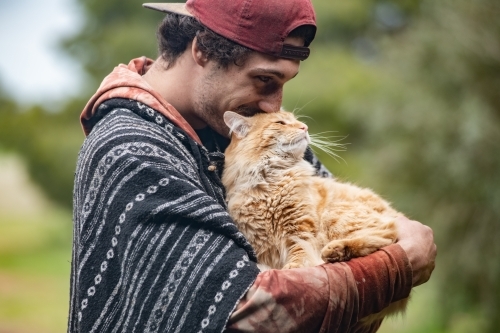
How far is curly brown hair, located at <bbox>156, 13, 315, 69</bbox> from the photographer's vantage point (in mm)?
2287

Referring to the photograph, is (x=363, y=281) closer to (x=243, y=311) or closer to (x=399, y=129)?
(x=243, y=311)

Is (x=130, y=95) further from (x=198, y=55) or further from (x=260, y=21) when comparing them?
(x=260, y=21)

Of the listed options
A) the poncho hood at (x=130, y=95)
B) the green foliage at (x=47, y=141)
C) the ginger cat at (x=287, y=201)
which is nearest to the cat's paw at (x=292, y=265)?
the ginger cat at (x=287, y=201)

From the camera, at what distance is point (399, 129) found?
7586 millimetres

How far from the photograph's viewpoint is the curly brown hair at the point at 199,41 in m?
2.29

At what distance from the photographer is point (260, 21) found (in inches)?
87.5

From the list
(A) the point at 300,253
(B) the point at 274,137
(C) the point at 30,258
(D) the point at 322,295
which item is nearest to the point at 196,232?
(D) the point at 322,295

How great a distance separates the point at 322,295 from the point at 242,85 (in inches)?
33.1

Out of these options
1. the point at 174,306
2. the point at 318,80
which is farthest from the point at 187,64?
the point at 318,80

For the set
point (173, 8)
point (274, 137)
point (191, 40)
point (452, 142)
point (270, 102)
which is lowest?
point (452, 142)

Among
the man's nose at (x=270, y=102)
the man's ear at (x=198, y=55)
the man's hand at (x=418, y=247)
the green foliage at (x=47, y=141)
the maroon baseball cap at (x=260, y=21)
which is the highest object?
the maroon baseball cap at (x=260, y=21)

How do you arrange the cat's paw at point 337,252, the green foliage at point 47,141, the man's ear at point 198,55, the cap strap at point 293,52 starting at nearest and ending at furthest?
the cat's paw at point 337,252 → the cap strap at point 293,52 → the man's ear at point 198,55 → the green foliage at point 47,141

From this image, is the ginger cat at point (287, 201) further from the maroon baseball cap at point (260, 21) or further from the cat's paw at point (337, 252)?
the maroon baseball cap at point (260, 21)

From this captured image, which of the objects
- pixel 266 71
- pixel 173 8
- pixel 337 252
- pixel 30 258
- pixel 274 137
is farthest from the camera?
pixel 30 258
